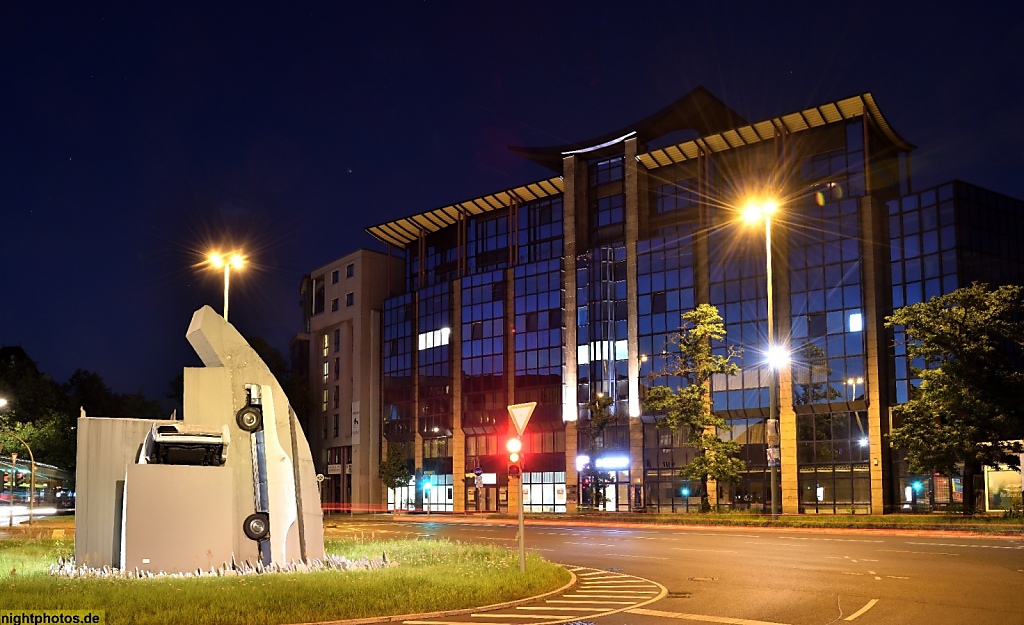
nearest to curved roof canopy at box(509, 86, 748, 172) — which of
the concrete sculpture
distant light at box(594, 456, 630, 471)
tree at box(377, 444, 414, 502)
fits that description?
distant light at box(594, 456, 630, 471)

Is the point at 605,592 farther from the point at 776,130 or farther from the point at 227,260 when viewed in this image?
the point at 776,130

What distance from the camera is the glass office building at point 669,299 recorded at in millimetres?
58219

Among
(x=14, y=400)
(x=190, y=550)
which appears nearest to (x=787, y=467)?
(x=190, y=550)

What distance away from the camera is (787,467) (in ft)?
198

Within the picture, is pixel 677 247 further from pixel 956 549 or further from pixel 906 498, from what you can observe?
pixel 956 549

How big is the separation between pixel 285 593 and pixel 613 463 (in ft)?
184

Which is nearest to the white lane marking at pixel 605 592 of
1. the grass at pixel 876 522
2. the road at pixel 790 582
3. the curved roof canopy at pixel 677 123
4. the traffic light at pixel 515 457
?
the road at pixel 790 582

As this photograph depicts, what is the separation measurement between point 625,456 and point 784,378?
1326cm

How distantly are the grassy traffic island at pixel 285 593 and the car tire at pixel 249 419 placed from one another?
3.75m

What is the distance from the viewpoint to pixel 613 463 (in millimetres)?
69812

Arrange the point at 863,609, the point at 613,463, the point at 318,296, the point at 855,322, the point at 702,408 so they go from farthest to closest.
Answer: the point at 318,296 < the point at 613,463 < the point at 855,322 < the point at 702,408 < the point at 863,609

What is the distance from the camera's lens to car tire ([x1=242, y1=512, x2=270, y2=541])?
19.7m

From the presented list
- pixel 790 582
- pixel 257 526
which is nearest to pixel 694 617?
pixel 790 582

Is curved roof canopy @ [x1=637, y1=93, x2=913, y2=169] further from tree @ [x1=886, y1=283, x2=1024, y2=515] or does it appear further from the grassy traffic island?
the grassy traffic island
